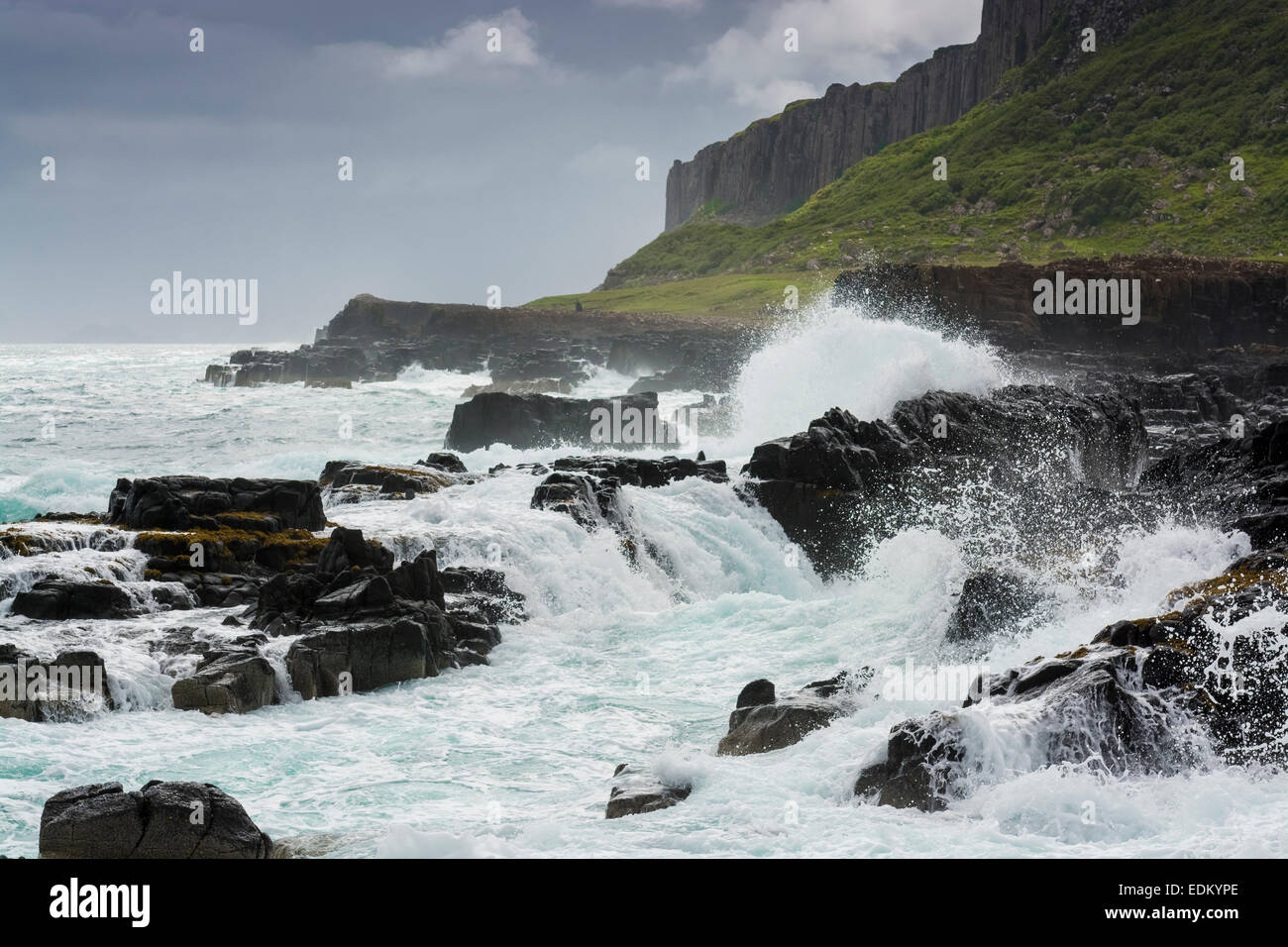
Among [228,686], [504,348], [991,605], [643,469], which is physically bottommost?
[228,686]

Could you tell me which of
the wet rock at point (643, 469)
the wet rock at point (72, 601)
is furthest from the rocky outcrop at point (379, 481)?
the wet rock at point (72, 601)

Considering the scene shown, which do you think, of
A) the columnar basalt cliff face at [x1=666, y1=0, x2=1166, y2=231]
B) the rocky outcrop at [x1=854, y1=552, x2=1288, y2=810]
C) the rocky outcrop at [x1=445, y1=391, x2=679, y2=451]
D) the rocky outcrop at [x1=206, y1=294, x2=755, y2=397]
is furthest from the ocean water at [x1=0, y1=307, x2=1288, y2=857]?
the columnar basalt cliff face at [x1=666, y1=0, x2=1166, y2=231]

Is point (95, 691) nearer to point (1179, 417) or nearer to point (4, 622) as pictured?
point (4, 622)

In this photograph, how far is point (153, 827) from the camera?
9000 mm

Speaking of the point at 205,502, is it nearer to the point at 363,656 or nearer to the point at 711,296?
the point at 363,656

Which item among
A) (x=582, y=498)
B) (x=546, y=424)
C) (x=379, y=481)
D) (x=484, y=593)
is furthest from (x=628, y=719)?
(x=546, y=424)

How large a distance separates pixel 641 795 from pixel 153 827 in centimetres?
430

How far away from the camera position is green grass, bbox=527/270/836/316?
9388 centimetres

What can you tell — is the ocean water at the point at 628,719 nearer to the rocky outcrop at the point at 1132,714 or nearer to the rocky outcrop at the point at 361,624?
the rocky outcrop at the point at 1132,714

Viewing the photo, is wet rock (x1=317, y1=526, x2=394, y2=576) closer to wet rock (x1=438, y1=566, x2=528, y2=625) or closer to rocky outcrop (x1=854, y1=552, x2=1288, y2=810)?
wet rock (x1=438, y1=566, x2=528, y2=625)

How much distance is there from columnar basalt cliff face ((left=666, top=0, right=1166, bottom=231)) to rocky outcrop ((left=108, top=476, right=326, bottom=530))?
117693 mm

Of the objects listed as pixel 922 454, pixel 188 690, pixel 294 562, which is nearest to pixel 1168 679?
pixel 188 690

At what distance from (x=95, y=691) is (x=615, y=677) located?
23.2 feet

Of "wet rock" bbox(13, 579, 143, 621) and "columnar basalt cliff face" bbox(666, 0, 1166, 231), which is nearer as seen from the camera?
"wet rock" bbox(13, 579, 143, 621)
